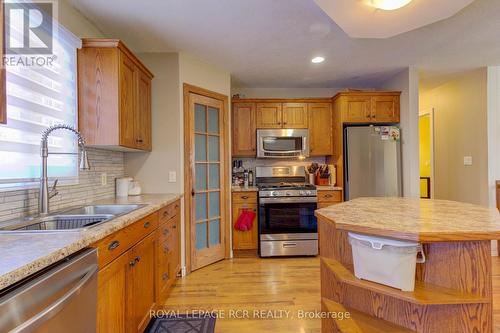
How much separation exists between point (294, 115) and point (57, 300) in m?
3.54

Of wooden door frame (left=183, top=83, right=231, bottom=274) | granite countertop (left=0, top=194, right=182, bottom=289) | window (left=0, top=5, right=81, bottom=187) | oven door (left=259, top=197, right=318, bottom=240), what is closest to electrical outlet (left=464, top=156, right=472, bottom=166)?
oven door (left=259, top=197, right=318, bottom=240)

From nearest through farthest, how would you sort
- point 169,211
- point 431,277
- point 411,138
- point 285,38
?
point 431,277 → point 169,211 → point 285,38 → point 411,138

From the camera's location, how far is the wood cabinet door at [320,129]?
400 centimetres

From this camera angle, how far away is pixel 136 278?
167cm

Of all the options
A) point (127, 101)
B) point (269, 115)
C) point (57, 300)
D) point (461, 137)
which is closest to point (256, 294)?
point (57, 300)

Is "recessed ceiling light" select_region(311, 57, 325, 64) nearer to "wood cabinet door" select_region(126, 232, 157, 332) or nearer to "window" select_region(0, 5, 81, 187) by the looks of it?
"window" select_region(0, 5, 81, 187)

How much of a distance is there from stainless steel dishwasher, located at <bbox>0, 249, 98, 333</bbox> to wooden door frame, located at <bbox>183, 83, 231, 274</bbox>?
1833 millimetres

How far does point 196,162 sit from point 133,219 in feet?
5.28

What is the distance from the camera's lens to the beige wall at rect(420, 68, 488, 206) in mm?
3543

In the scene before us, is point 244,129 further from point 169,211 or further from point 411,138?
point 411,138

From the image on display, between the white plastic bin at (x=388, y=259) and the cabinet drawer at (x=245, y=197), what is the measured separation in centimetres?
230

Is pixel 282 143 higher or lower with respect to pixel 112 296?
higher

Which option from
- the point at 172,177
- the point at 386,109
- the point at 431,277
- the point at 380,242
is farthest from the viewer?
the point at 386,109

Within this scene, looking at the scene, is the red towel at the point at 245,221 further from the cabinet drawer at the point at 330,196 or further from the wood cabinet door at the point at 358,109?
the wood cabinet door at the point at 358,109
